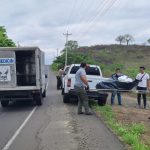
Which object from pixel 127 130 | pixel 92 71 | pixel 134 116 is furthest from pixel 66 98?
pixel 127 130

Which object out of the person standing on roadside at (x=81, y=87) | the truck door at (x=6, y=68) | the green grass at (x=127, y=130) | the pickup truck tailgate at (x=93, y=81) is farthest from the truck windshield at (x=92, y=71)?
the person standing on roadside at (x=81, y=87)

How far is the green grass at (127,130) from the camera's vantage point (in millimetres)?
10880

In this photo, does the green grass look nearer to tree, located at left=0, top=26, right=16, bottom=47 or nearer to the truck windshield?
the truck windshield

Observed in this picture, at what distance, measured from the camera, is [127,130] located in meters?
13.2

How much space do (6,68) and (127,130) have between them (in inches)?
357

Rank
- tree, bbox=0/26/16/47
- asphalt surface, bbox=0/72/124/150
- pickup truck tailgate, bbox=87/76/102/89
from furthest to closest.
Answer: tree, bbox=0/26/16/47 → pickup truck tailgate, bbox=87/76/102/89 → asphalt surface, bbox=0/72/124/150

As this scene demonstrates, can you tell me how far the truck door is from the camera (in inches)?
816

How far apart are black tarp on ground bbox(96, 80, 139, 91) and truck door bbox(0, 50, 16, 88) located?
384cm

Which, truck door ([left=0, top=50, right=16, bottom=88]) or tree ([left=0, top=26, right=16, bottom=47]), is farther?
tree ([left=0, top=26, right=16, bottom=47])

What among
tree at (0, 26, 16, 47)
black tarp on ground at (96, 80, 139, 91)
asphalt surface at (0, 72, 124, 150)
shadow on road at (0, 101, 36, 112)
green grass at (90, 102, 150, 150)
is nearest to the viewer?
green grass at (90, 102, 150, 150)

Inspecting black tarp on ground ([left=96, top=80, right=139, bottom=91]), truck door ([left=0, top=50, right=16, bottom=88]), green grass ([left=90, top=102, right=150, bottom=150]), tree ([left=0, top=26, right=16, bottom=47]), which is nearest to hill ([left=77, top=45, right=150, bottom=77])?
tree ([left=0, top=26, right=16, bottom=47])

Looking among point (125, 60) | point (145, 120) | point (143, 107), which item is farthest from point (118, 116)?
point (125, 60)

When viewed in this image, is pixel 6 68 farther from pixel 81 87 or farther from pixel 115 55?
pixel 115 55

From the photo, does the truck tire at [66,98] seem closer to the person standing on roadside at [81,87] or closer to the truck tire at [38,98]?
the truck tire at [38,98]
